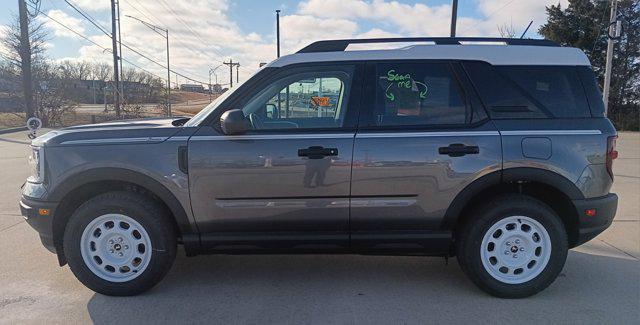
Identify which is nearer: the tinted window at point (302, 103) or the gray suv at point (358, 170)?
the gray suv at point (358, 170)

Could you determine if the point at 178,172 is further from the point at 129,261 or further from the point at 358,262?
the point at 358,262

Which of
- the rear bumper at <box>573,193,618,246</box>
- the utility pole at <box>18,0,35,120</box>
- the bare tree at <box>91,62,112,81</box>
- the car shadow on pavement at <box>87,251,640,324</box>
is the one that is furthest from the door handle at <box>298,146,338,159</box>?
the bare tree at <box>91,62,112,81</box>

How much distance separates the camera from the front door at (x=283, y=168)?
11.6 ft

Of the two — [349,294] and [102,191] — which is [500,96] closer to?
[349,294]

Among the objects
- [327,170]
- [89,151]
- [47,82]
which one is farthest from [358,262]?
[47,82]

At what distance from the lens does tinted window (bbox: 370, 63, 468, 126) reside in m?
3.67

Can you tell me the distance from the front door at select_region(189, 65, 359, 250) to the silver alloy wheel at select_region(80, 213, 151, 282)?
518mm

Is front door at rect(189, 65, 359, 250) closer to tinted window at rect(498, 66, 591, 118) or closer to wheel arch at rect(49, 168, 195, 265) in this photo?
wheel arch at rect(49, 168, 195, 265)

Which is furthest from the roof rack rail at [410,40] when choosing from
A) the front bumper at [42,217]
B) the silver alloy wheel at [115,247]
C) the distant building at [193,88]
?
the distant building at [193,88]

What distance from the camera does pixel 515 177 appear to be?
362 centimetres

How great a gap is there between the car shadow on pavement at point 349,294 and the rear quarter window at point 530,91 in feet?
4.83

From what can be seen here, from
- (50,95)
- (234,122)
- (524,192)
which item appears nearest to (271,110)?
(234,122)

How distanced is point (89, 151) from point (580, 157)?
376 centimetres

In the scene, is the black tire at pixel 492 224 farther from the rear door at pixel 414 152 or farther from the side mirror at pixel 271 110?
the side mirror at pixel 271 110
